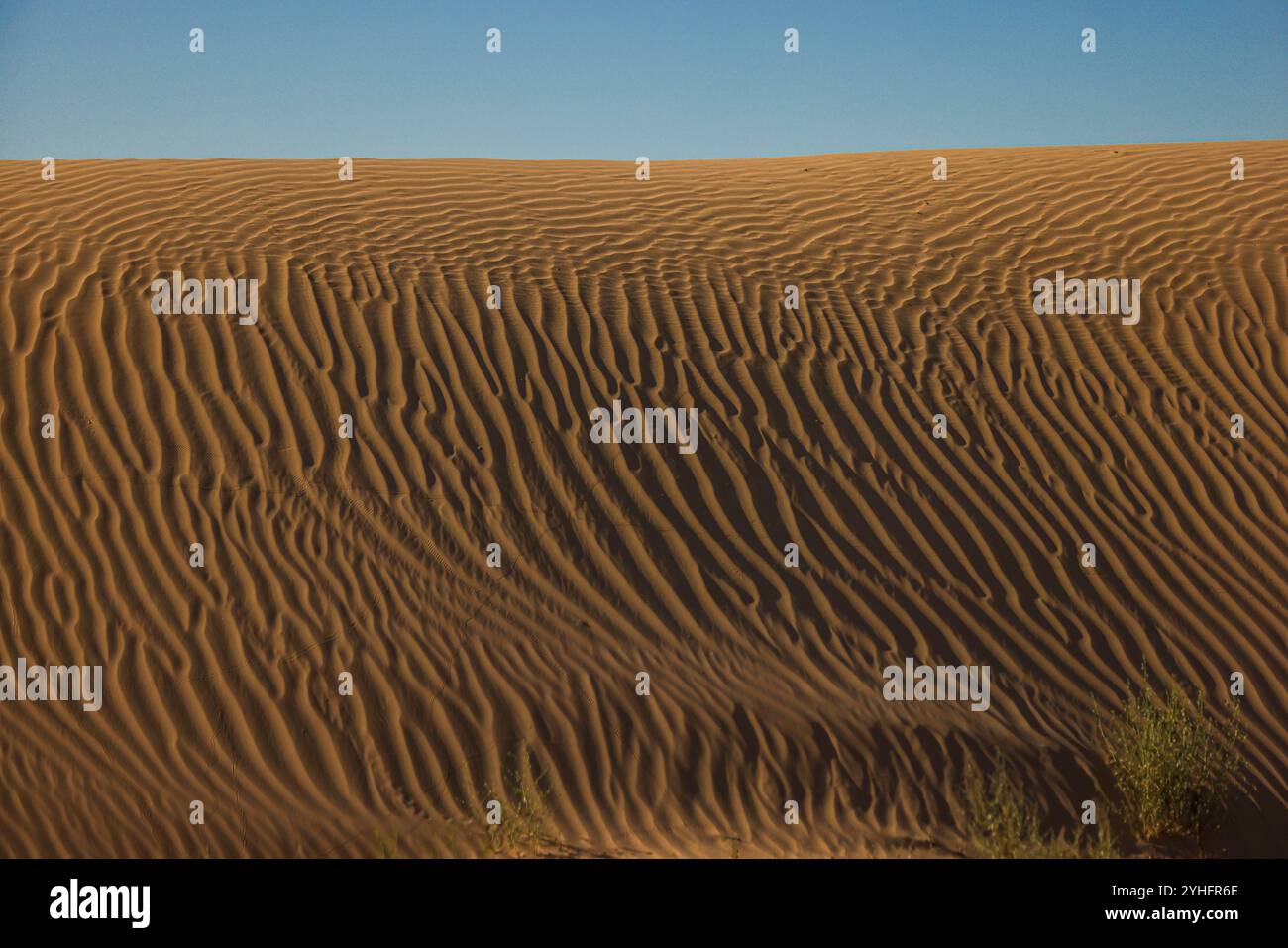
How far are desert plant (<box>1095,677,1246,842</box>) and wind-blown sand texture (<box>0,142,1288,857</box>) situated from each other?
0.15 m

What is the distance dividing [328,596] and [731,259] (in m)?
5.04

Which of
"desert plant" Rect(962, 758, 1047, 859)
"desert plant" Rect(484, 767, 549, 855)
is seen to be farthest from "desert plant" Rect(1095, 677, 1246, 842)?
"desert plant" Rect(484, 767, 549, 855)

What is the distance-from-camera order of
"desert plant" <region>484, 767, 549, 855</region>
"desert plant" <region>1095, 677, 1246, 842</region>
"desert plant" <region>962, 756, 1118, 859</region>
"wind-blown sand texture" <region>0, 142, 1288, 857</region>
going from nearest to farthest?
1. "desert plant" <region>962, 756, 1118, 859</region>
2. "desert plant" <region>484, 767, 549, 855</region>
3. "desert plant" <region>1095, 677, 1246, 842</region>
4. "wind-blown sand texture" <region>0, 142, 1288, 857</region>

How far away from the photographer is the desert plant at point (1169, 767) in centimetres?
558

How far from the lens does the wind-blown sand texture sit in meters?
5.79

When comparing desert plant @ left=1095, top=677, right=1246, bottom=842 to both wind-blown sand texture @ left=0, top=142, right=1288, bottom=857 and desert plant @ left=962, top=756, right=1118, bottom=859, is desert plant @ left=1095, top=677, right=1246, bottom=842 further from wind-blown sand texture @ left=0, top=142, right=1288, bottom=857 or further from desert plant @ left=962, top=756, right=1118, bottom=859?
desert plant @ left=962, top=756, right=1118, bottom=859

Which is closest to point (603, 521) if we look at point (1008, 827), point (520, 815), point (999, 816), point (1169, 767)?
point (520, 815)

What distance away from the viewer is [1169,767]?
5.58m

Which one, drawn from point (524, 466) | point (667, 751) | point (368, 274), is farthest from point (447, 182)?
point (667, 751)

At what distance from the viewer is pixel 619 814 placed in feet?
18.5

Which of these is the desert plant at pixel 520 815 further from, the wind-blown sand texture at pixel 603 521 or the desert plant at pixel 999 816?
the desert plant at pixel 999 816

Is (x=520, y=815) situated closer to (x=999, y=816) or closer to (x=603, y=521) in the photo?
(x=603, y=521)

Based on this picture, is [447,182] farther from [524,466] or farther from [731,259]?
[524,466]

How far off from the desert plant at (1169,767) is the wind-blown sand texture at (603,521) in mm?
149
